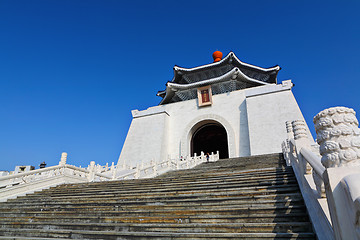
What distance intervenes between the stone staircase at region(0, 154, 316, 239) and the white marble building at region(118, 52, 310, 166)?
10.5 meters

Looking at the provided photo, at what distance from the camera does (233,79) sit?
1853 cm

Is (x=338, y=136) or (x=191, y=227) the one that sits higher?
(x=338, y=136)

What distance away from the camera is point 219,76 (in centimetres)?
2052

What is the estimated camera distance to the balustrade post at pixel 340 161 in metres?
1.61

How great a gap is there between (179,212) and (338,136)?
274cm

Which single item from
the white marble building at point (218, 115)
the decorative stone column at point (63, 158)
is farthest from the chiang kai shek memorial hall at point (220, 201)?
the white marble building at point (218, 115)

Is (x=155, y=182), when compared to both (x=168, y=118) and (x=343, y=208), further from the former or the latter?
(x=168, y=118)

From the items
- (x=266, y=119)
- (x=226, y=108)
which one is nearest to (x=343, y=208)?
(x=266, y=119)

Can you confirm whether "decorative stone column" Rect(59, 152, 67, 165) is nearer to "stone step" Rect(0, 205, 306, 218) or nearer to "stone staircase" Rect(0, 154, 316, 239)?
"stone staircase" Rect(0, 154, 316, 239)

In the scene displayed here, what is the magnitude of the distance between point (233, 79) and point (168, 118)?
6.55m

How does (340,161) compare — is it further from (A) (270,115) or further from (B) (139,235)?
(A) (270,115)

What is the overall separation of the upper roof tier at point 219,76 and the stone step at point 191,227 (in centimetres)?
1604

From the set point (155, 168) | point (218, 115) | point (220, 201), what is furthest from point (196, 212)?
point (218, 115)

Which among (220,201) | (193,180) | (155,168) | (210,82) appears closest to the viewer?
(220,201)
